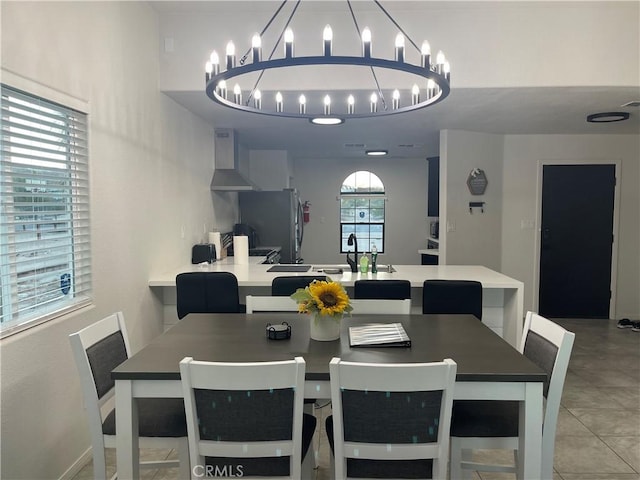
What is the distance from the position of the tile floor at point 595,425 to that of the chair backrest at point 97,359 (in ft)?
2.43

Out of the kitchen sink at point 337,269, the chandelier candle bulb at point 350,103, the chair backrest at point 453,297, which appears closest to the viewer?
the chandelier candle bulb at point 350,103

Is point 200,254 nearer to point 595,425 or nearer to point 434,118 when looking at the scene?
point 434,118

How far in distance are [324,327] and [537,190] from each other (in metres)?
4.79

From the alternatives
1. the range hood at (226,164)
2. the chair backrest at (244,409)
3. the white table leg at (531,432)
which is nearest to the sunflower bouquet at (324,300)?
the chair backrest at (244,409)

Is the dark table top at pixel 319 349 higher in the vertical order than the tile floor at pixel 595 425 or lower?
higher

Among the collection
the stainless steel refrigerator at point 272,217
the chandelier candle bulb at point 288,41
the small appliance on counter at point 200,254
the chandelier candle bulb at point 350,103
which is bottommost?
the small appliance on counter at point 200,254

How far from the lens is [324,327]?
77.4 inches

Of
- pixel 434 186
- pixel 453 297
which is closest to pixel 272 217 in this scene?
pixel 434 186

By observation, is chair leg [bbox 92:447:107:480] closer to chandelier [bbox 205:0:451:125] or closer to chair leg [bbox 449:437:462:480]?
chair leg [bbox 449:437:462:480]

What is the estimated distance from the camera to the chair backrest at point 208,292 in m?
3.09

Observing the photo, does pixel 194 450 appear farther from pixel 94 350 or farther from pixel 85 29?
pixel 85 29

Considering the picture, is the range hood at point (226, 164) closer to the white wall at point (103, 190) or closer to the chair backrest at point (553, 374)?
the white wall at point (103, 190)

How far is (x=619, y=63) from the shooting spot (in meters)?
3.35

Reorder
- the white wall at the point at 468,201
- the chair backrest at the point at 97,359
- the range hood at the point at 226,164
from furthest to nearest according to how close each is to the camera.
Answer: the white wall at the point at 468,201 < the range hood at the point at 226,164 < the chair backrest at the point at 97,359
